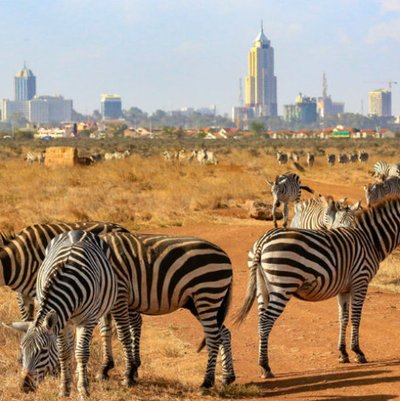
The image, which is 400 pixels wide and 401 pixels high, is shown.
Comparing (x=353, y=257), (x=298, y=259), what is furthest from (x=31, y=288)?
(x=353, y=257)

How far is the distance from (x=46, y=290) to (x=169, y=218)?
16.1 meters

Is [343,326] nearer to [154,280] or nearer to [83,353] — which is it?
[154,280]

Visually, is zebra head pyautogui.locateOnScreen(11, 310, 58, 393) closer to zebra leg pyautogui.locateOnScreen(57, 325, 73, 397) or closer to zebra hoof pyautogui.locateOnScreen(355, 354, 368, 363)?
zebra leg pyautogui.locateOnScreen(57, 325, 73, 397)

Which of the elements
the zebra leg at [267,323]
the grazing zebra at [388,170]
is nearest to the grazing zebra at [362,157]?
the grazing zebra at [388,170]

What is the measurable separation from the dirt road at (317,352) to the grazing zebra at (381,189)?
930 centimetres

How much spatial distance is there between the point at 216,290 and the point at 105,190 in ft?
68.0

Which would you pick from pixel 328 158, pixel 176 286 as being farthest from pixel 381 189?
pixel 328 158

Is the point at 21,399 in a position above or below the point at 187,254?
below

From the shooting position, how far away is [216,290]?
8.72 meters

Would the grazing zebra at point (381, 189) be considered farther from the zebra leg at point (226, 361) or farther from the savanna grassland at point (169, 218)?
the zebra leg at point (226, 361)

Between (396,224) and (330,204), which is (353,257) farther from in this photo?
(330,204)

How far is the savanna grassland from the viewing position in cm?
877

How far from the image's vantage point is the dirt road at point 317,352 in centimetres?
875

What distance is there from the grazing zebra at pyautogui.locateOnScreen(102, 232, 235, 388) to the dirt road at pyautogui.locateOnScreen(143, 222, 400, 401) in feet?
2.22
